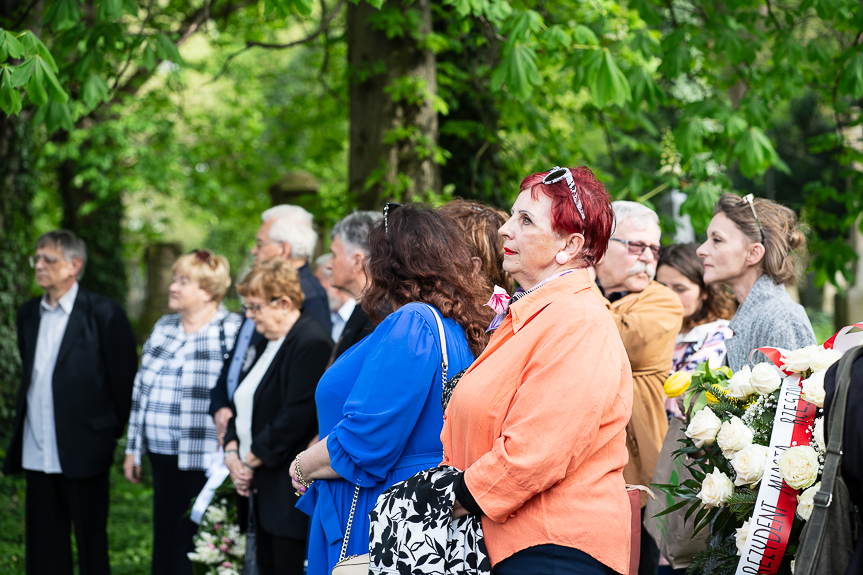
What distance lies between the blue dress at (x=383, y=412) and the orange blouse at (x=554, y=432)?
1.38 ft

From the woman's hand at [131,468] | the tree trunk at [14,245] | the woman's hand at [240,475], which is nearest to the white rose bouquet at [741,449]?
the woman's hand at [240,475]

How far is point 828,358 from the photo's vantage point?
83.0 inches

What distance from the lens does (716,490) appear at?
7.40ft

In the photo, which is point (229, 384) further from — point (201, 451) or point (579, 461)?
point (579, 461)

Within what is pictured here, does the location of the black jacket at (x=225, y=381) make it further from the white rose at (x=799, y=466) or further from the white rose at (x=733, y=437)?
the white rose at (x=799, y=466)

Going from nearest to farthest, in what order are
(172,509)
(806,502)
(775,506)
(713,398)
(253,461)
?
(806,502)
(775,506)
(713,398)
(253,461)
(172,509)

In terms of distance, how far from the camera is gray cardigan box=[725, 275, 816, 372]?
2.89 metres

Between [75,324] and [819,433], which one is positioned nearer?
[819,433]

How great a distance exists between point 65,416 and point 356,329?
2.37 meters

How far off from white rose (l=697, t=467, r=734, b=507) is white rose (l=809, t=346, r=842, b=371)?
444 millimetres

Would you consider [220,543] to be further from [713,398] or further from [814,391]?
→ [814,391]

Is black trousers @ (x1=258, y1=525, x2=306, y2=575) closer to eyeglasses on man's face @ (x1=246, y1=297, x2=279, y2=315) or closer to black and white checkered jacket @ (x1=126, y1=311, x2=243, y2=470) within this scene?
black and white checkered jacket @ (x1=126, y1=311, x2=243, y2=470)

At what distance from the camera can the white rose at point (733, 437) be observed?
2223 millimetres

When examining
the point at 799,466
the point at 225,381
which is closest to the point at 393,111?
the point at 225,381
